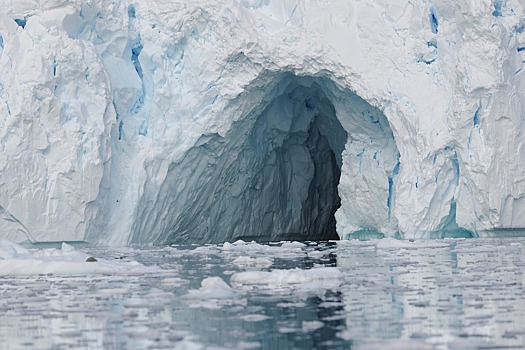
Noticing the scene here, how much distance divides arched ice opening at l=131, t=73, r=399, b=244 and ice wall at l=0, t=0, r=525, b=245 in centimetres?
4

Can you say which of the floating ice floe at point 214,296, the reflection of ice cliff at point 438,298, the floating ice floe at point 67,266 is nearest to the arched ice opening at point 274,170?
the floating ice floe at point 67,266

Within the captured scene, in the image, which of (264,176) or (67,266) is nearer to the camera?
(67,266)

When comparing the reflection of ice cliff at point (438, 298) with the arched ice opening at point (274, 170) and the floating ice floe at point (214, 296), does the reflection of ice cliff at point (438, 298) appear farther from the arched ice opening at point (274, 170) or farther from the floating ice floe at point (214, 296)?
the arched ice opening at point (274, 170)

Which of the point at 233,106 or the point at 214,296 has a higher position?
the point at 233,106

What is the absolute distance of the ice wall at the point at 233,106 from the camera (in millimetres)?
13359

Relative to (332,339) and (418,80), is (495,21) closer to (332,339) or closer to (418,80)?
(418,80)

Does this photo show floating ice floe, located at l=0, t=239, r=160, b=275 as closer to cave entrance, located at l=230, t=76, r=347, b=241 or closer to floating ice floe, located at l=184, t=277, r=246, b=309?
floating ice floe, located at l=184, t=277, r=246, b=309

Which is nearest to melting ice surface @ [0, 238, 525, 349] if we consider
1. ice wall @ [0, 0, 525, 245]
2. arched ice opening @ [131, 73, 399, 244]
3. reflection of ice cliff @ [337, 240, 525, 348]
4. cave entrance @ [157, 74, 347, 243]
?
reflection of ice cliff @ [337, 240, 525, 348]

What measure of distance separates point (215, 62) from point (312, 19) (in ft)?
6.17

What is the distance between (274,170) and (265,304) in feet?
41.3

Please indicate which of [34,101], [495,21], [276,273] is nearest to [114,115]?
[34,101]

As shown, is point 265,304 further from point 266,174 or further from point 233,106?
point 266,174

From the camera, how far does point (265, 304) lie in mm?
5535

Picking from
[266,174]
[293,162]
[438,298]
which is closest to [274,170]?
[266,174]
